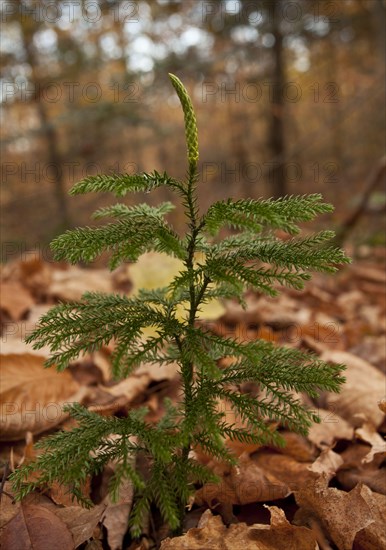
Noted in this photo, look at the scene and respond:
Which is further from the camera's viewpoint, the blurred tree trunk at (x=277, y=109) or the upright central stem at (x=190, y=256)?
the blurred tree trunk at (x=277, y=109)

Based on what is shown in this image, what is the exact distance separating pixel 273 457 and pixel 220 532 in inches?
18.2

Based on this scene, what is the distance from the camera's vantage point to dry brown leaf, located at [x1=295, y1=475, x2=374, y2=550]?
127 cm

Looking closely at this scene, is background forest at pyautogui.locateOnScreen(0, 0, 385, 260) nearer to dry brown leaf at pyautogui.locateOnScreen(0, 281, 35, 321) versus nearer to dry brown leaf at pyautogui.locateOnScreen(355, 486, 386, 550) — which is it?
dry brown leaf at pyautogui.locateOnScreen(0, 281, 35, 321)

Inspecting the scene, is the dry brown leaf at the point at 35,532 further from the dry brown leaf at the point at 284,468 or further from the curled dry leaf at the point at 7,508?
the dry brown leaf at the point at 284,468

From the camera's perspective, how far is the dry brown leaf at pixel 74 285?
294 cm

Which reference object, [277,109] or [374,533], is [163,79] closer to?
[277,109]

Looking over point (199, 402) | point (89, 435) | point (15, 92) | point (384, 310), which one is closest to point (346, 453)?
point (199, 402)

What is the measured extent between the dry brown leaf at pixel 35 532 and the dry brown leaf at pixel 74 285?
1685 mm

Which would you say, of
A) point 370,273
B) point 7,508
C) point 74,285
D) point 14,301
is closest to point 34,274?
point 74,285

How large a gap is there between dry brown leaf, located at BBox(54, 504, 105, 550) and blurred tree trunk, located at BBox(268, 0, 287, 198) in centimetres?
636

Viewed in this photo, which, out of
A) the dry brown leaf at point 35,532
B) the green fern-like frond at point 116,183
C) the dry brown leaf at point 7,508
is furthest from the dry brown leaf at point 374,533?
the green fern-like frond at point 116,183

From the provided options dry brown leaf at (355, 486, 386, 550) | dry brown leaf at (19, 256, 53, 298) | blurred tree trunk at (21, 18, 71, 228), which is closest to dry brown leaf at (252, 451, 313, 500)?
dry brown leaf at (355, 486, 386, 550)

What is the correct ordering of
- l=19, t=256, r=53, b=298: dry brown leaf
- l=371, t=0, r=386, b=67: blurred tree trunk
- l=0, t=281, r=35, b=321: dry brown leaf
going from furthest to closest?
1. l=371, t=0, r=386, b=67: blurred tree trunk
2. l=19, t=256, r=53, b=298: dry brown leaf
3. l=0, t=281, r=35, b=321: dry brown leaf

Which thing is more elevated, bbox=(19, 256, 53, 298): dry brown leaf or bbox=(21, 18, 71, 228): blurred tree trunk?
bbox=(21, 18, 71, 228): blurred tree trunk
